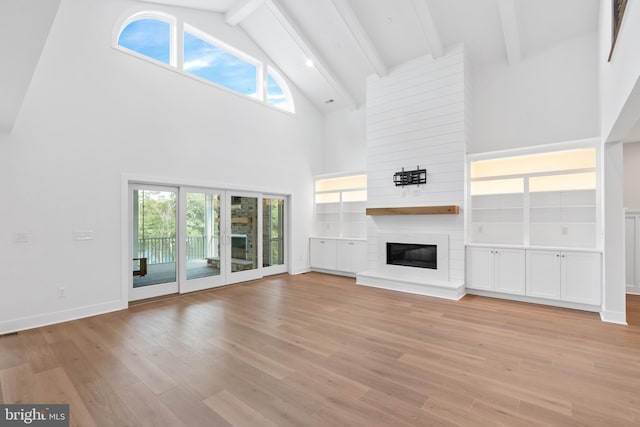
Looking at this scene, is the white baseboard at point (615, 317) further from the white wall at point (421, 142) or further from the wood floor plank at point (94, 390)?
the wood floor plank at point (94, 390)

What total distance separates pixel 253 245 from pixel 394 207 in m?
3.15

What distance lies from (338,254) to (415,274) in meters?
2.02

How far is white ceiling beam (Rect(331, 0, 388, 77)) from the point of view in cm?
527

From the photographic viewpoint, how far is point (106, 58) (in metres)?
4.56

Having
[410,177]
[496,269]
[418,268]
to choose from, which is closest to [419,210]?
[410,177]

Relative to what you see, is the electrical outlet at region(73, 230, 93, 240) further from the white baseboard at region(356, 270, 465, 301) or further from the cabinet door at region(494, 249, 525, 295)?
the cabinet door at region(494, 249, 525, 295)

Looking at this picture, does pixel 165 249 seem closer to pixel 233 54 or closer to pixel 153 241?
pixel 153 241

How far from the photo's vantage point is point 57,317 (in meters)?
4.07

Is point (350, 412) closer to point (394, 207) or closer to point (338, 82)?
point (394, 207)

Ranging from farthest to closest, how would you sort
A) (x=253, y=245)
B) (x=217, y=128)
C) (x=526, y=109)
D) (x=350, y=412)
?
(x=253, y=245) → (x=217, y=128) → (x=526, y=109) → (x=350, y=412)

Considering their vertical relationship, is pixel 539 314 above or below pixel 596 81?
below

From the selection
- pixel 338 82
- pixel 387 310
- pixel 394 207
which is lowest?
pixel 387 310

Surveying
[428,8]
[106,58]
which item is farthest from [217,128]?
[428,8]

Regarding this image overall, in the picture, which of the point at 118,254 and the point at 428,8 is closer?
the point at 118,254
